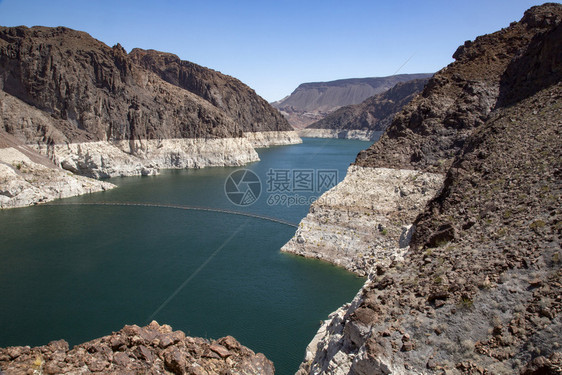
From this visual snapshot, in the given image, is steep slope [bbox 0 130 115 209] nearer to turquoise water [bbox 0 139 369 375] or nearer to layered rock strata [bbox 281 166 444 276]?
turquoise water [bbox 0 139 369 375]

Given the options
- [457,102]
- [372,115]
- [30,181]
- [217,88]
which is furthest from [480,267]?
[372,115]

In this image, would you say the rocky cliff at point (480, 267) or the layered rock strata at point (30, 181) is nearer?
the rocky cliff at point (480, 267)

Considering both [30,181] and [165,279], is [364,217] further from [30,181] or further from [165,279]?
[30,181]

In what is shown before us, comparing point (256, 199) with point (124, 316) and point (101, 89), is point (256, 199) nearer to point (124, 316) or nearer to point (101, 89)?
point (124, 316)

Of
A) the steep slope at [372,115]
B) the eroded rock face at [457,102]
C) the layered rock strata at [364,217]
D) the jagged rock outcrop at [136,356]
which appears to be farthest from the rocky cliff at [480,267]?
the steep slope at [372,115]

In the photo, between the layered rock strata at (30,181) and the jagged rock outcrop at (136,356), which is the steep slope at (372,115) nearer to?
the layered rock strata at (30,181)

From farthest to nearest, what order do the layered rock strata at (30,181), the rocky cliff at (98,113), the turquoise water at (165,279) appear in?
the rocky cliff at (98,113) → the layered rock strata at (30,181) → the turquoise water at (165,279)

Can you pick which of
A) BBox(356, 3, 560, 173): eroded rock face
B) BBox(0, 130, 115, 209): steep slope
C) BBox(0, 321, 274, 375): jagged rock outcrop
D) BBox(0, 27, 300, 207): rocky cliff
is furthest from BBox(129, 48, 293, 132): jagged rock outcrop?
BBox(0, 321, 274, 375): jagged rock outcrop

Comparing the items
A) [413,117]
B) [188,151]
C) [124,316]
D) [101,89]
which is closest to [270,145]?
[188,151]
